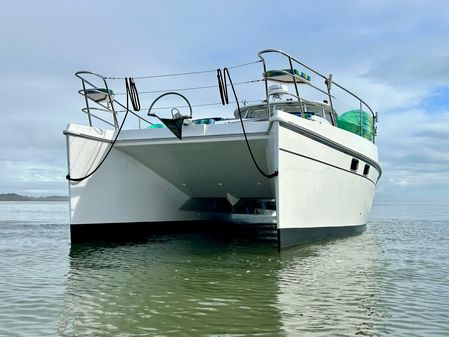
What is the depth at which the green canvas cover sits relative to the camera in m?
10.8

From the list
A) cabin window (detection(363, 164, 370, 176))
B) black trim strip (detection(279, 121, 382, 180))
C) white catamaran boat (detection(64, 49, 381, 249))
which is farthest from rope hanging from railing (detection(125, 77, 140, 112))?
cabin window (detection(363, 164, 370, 176))

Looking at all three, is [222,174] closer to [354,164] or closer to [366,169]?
[354,164]

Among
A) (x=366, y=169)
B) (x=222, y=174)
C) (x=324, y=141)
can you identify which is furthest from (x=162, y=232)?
(x=366, y=169)

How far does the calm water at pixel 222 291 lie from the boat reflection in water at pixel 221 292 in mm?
12

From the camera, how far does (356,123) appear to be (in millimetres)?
11094

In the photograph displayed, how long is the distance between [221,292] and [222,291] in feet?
Result: 0.17

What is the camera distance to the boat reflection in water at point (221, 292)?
4293 mm

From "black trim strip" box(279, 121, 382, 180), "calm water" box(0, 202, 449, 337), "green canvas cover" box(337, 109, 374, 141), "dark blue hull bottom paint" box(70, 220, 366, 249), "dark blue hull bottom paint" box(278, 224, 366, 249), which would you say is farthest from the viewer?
"green canvas cover" box(337, 109, 374, 141)

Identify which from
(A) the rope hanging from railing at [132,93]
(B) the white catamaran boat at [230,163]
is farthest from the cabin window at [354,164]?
(A) the rope hanging from railing at [132,93]

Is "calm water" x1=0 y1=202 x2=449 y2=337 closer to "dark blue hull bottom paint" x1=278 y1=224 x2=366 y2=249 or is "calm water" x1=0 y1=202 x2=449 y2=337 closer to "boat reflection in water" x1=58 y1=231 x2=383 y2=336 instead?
"boat reflection in water" x1=58 y1=231 x2=383 y2=336

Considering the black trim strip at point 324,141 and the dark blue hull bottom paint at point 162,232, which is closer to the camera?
the black trim strip at point 324,141

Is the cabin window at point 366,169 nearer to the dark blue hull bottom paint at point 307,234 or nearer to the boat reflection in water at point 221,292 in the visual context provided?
the dark blue hull bottom paint at point 307,234

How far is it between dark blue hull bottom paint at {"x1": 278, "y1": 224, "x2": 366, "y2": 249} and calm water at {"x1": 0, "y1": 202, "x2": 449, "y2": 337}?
0.67 ft

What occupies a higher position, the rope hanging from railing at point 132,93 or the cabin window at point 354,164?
the rope hanging from railing at point 132,93
